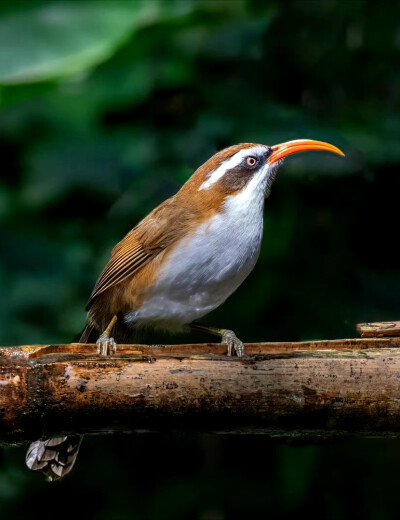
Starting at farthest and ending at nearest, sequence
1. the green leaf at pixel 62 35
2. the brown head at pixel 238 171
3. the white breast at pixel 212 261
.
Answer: the green leaf at pixel 62 35
the brown head at pixel 238 171
the white breast at pixel 212 261

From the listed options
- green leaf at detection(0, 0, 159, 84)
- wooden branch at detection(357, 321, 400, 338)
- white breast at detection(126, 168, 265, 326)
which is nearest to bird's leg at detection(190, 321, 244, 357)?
white breast at detection(126, 168, 265, 326)

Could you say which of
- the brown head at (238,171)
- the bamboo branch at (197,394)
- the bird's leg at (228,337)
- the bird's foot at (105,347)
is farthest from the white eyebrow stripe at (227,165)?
the bamboo branch at (197,394)

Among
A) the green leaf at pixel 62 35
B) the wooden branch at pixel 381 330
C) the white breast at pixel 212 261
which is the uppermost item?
the green leaf at pixel 62 35

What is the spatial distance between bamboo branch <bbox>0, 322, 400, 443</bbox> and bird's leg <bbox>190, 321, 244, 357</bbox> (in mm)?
386

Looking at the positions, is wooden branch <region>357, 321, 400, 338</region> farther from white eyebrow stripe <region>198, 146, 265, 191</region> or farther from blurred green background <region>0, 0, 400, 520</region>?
blurred green background <region>0, 0, 400, 520</region>

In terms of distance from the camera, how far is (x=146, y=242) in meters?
3.43

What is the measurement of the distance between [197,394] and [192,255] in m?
0.80

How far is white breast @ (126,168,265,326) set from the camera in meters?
3.19

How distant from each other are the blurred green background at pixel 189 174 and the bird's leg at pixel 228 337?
2.27 feet

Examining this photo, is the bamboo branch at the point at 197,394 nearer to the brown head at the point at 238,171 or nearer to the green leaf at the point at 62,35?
the brown head at the point at 238,171

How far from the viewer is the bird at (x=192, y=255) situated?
10.5 ft

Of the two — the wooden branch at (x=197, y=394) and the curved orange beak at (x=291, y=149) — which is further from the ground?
the curved orange beak at (x=291, y=149)

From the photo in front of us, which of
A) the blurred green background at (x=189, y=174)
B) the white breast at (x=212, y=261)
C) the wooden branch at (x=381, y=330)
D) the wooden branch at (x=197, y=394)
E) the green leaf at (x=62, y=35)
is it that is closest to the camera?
the wooden branch at (x=197, y=394)

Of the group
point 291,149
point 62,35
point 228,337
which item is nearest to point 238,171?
point 291,149
